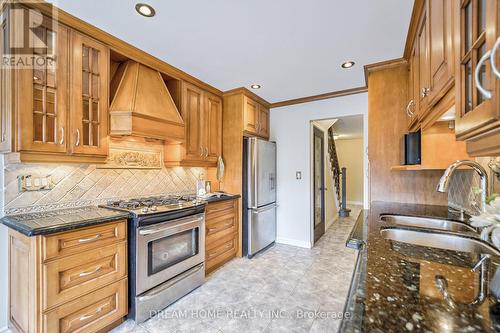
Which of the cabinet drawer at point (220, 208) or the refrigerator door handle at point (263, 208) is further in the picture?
the refrigerator door handle at point (263, 208)

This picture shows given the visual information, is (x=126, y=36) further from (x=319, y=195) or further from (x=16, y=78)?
(x=319, y=195)

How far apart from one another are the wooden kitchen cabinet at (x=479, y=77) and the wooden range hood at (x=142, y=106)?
2251 mm

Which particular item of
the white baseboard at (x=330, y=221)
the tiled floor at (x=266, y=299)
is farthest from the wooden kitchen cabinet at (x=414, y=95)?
the white baseboard at (x=330, y=221)

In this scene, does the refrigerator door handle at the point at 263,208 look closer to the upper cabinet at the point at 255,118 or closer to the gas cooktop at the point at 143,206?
the gas cooktop at the point at 143,206

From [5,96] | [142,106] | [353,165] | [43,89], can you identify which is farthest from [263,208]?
[353,165]

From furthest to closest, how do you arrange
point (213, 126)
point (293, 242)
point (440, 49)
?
point (293, 242)
point (213, 126)
point (440, 49)

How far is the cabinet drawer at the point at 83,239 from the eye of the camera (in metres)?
1.44

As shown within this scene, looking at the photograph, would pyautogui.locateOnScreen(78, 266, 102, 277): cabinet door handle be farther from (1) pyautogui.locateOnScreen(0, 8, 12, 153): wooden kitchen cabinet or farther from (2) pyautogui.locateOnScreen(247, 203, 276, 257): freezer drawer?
(2) pyautogui.locateOnScreen(247, 203, 276, 257): freezer drawer

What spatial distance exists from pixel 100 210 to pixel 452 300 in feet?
7.59

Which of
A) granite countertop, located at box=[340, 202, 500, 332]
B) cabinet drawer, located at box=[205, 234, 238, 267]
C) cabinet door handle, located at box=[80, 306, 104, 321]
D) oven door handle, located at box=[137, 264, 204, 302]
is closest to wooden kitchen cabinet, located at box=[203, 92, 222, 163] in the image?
cabinet drawer, located at box=[205, 234, 238, 267]

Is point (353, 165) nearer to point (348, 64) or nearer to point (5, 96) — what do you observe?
point (348, 64)

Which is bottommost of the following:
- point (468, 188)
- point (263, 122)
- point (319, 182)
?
point (319, 182)

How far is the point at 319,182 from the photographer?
420 cm

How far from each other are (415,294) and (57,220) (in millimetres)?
2075
